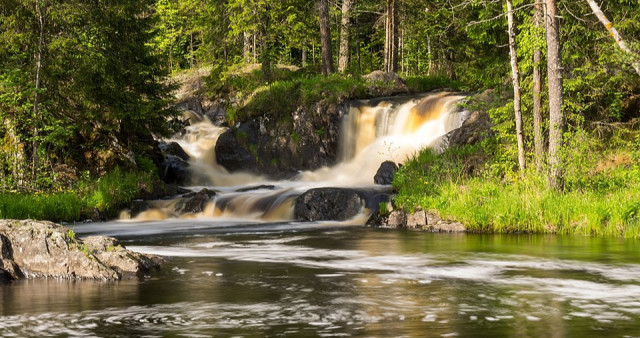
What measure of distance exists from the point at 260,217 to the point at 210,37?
17.3 m

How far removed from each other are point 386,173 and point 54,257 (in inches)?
540

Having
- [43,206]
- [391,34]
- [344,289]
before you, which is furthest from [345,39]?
[344,289]

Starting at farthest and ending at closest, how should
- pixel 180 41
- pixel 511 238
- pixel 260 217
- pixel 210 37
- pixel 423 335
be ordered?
1. pixel 180 41
2. pixel 210 37
3. pixel 260 217
4. pixel 511 238
5. pixel 423 335

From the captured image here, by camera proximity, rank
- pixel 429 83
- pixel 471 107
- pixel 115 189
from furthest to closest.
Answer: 1. pixel 429 83
2. pixel 115 189
3. pixel 471 107

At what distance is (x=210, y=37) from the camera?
36.1 metres

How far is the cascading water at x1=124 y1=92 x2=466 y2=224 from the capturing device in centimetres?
2453

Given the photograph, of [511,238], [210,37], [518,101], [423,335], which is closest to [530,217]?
[511,238]

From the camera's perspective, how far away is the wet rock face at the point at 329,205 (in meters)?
20.0

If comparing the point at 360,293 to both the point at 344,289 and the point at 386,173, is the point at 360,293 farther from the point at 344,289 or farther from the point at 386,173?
the point at 386,173

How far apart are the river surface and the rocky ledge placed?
1.03 ft

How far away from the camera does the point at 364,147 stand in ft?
88.6

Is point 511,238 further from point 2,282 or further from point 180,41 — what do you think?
point 180,41

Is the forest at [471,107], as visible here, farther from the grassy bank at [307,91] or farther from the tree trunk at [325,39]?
the tree trunk at [325,39]

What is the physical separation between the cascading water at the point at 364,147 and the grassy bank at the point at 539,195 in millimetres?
4909
